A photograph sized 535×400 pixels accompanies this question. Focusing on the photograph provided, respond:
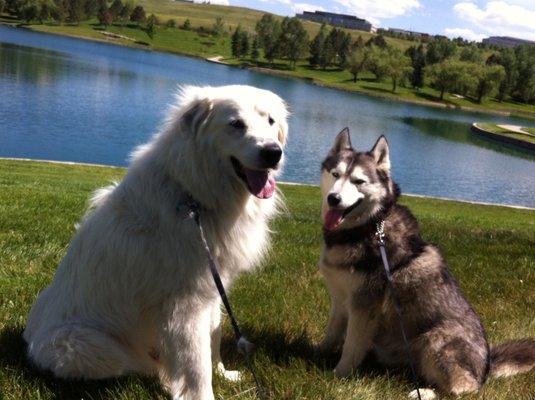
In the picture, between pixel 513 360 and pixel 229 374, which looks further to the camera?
pixel 513 360

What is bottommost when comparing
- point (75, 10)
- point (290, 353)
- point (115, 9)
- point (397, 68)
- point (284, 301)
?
point (397, 68)

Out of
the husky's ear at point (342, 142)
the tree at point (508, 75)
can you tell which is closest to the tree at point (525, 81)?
the tree at point (508, 75)

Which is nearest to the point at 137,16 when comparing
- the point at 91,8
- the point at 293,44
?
the point at 91,8

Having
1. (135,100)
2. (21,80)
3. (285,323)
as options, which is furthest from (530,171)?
(285,323)

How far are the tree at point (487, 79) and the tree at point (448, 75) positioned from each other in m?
4.45

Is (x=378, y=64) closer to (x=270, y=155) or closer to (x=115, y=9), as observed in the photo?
(x=115, y=9)

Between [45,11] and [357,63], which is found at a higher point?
[45,11]

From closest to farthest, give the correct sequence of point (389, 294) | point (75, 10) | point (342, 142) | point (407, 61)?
point (389, 294), point (342, 142), point (407, 61), point (75, 10)

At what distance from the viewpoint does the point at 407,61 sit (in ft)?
467

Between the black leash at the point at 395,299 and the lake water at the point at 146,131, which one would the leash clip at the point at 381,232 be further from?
the lake water at the point at 146,131

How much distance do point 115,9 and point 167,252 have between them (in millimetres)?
180379

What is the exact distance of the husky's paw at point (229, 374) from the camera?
14.2ft

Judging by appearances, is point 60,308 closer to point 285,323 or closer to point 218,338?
Answer: point 218,338

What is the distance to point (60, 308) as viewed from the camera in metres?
3.88
